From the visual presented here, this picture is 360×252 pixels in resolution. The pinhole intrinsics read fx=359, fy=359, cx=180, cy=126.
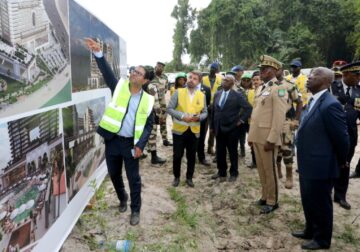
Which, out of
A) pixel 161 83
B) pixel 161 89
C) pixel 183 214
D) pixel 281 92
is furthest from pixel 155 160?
pixel 281 92

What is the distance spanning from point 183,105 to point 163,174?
61.9 inches

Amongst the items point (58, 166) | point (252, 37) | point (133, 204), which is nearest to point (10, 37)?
point (58, 166)

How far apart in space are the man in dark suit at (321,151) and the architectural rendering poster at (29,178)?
2.46 metres

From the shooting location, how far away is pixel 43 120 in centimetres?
285

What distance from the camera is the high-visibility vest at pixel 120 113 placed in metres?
3.91

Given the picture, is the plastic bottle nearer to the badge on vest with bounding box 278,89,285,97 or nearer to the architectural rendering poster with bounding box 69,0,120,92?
the architectural rendering poster with bounding box 69,0,120,92

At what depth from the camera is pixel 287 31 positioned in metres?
33.7

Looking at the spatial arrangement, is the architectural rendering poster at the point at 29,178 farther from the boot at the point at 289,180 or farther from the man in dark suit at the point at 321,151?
the boot at the point at 289,180

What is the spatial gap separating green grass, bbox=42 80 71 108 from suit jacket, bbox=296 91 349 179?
2421mm

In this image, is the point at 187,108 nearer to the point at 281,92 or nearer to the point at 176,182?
the point at 176,182

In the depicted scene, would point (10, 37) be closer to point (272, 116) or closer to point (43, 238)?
point (43, 238)

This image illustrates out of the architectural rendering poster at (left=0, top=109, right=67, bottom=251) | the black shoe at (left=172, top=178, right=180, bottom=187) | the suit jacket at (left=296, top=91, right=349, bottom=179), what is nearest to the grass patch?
the black shoe at (left=172, top=178, right=180, bottom=187)

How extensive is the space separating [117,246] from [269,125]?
2325mm

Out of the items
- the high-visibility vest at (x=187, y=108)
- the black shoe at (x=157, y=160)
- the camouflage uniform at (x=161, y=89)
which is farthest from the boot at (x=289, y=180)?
the camouflage uniform at (x=161, y=89)
